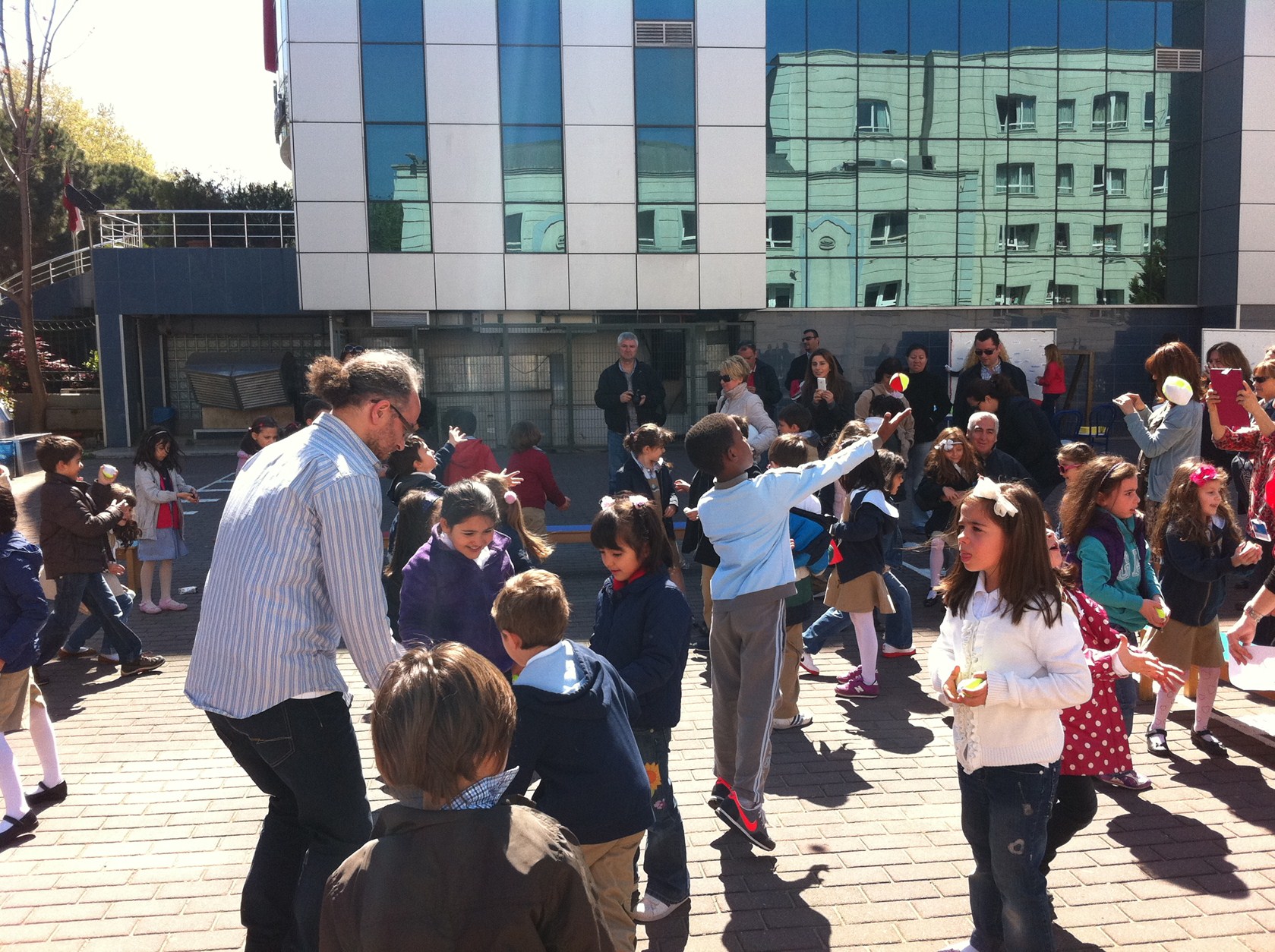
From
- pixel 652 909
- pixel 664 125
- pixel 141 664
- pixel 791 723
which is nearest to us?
pixel 652 909

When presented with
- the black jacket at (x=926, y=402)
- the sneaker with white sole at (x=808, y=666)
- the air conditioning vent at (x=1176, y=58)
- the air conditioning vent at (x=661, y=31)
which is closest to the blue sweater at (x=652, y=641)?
the sneaker with white sole at (x=808, y=666)

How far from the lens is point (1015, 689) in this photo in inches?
123

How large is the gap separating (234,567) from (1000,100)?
22491 mm

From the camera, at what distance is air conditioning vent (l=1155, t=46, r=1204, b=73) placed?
72.6 feet

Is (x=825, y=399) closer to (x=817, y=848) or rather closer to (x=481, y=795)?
(x=817, y=848)

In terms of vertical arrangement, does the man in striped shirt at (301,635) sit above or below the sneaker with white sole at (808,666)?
above

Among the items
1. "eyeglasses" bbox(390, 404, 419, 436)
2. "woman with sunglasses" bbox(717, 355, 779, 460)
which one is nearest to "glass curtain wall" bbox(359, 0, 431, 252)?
"woman with sunglasses" bbox(717, 355, 779, 460)

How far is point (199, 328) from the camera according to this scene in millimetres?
26062

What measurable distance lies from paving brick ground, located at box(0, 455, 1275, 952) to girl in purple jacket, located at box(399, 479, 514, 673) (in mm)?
1205

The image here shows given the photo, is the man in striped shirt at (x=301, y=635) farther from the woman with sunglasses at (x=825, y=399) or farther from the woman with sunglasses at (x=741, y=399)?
the woman with sunglasses at (x=825, y=399)

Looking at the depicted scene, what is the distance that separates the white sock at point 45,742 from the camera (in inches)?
200

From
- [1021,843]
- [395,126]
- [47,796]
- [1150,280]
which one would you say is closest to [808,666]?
[1021,843]

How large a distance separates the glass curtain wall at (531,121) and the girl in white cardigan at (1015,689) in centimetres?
1911

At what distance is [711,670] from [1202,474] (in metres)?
2.70
